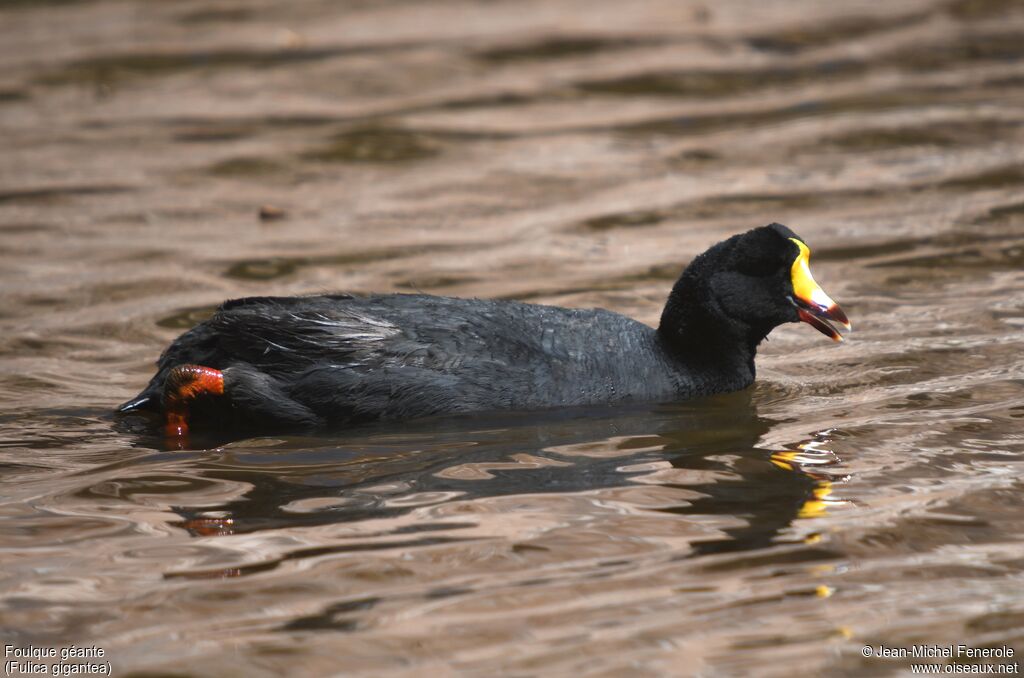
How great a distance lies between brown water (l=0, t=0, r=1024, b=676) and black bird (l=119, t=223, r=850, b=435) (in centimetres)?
15

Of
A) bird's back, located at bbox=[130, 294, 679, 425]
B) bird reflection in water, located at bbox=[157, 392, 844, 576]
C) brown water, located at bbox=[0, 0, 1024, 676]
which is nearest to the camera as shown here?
brown water, located at bbox=[0, 0, 1024, 676]

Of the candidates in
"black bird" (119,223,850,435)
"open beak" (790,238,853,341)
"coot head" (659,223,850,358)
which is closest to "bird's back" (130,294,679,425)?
"black bird" (119,223,850,435)

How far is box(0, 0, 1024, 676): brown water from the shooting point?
14.5 feet

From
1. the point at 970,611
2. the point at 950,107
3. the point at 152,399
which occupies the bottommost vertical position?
the point at 970,611

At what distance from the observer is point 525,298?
8219mm

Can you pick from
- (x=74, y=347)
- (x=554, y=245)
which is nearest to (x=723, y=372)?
(x=554, y=245)

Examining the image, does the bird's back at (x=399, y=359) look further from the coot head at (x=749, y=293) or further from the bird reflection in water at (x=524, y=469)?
the coot head at (x=749, y=293)

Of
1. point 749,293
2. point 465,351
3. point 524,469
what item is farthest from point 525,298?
point 524,469

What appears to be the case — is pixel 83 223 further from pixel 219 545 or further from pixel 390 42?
pixel 219 545

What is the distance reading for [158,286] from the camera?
8.62 m

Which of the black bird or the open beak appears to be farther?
the open beak

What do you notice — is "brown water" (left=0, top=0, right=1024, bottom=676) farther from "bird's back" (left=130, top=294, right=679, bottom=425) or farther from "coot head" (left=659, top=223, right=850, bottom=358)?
"coot head" (left=659, top=223, right=850, bottom=358)

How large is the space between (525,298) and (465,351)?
2.23m

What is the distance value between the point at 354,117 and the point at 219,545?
720 cm
